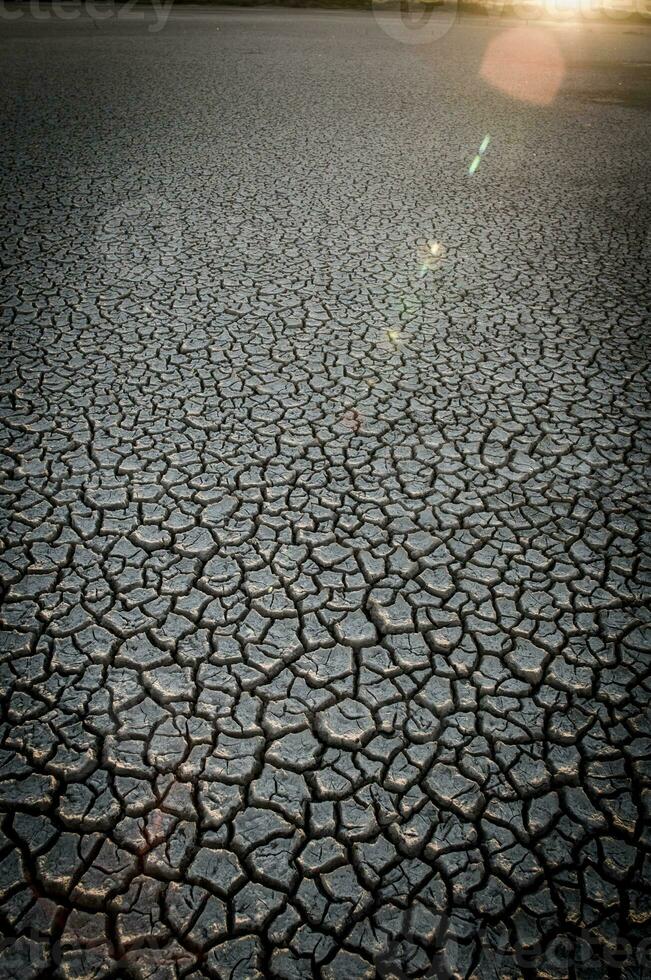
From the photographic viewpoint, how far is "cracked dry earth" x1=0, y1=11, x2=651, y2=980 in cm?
101

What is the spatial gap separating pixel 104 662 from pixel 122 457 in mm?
717

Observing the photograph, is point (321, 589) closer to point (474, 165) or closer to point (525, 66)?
point (474, 165)

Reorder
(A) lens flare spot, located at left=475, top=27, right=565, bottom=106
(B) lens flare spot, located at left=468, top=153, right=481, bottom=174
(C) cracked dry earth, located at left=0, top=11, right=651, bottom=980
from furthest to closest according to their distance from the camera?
1. (A) lens flare spot, located at left=475, top=27, right=565, bottom=106
2. (B) lens flare spot, located at left=468, top=153, right=481, bottom=174
3. (C) cracked dry earth, located at left=0, top=11, right=651, bottom=980

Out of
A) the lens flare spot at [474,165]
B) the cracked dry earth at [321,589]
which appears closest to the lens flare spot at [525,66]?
the lens flare spot at [474,165]

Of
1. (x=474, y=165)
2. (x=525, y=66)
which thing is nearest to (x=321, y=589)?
(x=474, y=165)

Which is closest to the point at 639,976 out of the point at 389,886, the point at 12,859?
the point at 389,886

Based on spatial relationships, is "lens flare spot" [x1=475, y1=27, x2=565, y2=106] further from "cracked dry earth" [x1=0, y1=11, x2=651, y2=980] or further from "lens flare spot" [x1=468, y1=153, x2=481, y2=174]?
"cracked dry earth" [x1=0, y1=11, x2=651, y2=980]

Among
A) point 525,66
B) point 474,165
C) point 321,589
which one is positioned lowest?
point 321,589

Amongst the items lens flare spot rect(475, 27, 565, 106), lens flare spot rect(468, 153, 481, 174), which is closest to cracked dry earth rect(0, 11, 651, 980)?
Result: lens flare spot rect(468, 153, 481, 174)

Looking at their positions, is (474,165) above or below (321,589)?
above

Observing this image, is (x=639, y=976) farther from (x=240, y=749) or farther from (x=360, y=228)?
(x=360, y=228)

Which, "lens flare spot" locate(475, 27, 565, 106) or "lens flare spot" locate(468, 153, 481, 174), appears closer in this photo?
"lens flare spot" locate(468, 153, 481, 174)

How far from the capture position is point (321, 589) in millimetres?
1506

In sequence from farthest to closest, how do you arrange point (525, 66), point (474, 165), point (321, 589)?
point (525, 66) < point (474, 165) < point (321, 589)
